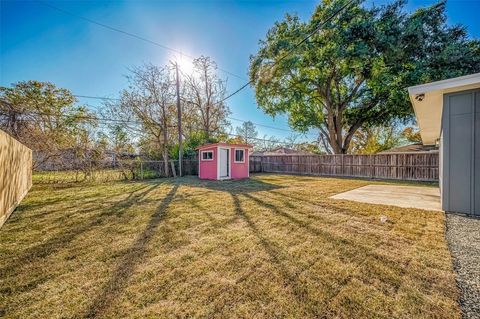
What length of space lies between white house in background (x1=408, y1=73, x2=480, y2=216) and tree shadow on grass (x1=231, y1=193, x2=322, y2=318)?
13.3 feet

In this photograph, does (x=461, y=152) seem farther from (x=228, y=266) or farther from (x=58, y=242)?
(x=58, y=242)

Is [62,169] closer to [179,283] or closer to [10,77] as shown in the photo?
[10,77]

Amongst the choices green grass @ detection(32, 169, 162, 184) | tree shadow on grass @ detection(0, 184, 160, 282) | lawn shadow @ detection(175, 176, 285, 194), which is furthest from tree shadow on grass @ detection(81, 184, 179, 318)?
green grass @ detection(32, 169, 162, 184)

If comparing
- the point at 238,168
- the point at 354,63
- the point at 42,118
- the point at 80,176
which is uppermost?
the point at 354,63

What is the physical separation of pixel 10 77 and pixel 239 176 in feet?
49.0

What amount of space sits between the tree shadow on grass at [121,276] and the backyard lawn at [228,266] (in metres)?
0.01

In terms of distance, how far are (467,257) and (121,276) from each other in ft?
12.5

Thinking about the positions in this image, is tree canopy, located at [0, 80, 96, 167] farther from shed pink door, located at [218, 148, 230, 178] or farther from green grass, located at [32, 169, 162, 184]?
shed pink door, located at [218, 148, 230, 178]

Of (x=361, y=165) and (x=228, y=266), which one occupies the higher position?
(x=361, y=165)

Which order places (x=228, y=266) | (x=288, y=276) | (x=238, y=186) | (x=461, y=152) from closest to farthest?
(x=288, y=276) < (x=228, y=266) < (x=461, y=152) < (x=238, y=186)

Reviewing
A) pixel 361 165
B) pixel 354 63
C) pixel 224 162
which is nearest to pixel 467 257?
pixel 224 162

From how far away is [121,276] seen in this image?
1.93 m

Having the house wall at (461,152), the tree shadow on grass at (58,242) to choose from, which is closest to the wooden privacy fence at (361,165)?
the house wall at (461,152)

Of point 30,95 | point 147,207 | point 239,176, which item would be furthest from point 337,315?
point 30,95
